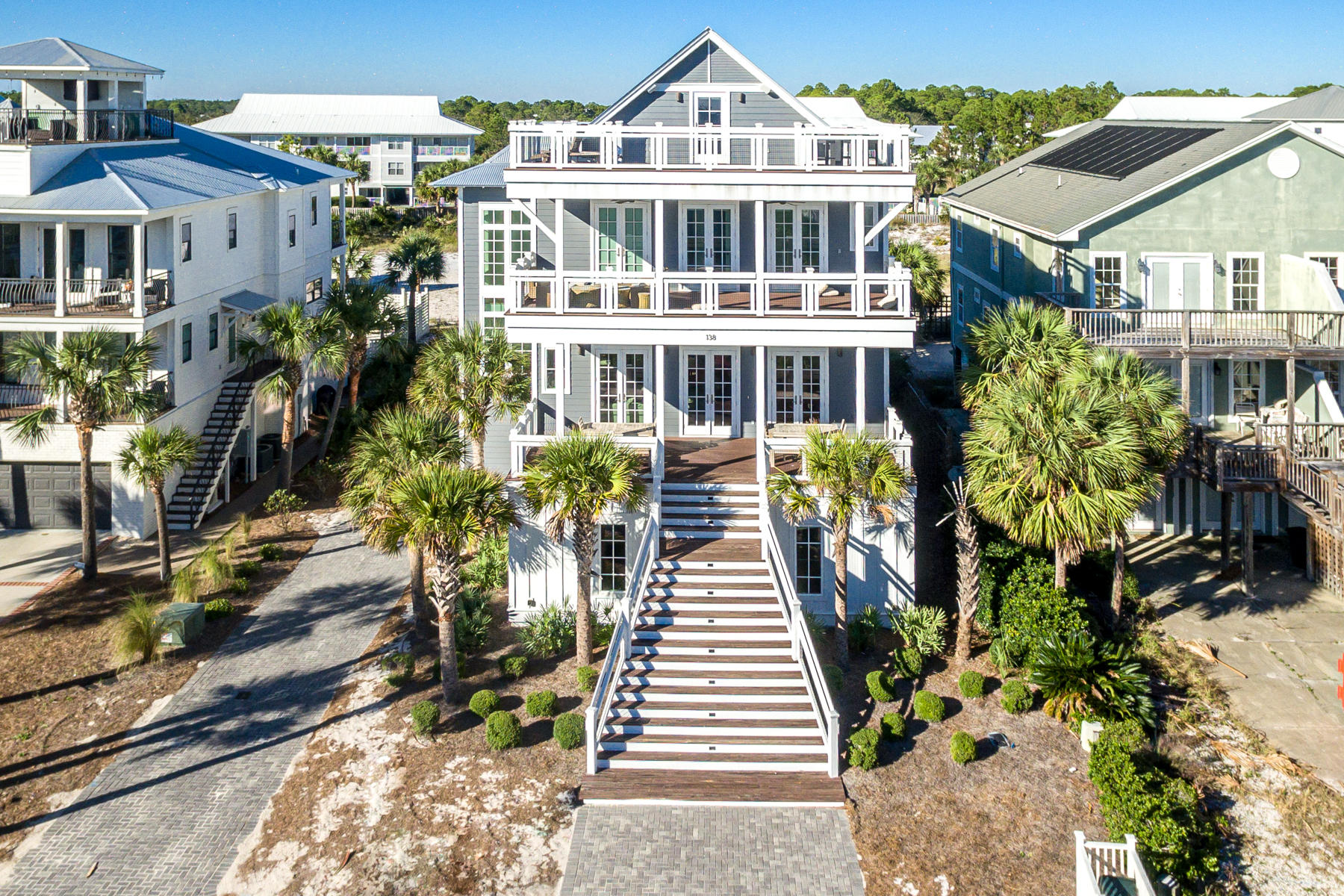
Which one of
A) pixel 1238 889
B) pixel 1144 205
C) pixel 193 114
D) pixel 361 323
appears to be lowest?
pixel 1238 889

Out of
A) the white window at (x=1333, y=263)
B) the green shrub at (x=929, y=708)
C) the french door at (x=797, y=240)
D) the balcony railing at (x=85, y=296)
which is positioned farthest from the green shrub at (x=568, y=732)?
the white window at (x=1333, y=263)

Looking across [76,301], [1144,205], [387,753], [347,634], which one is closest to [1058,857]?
[387,753]

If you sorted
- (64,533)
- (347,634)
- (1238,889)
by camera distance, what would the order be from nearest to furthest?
(1238,889)
(347,634)
(64,533)

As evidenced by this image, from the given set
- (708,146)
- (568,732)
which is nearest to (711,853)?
(568,732)

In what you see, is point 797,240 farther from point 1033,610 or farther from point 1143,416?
point 1033,610

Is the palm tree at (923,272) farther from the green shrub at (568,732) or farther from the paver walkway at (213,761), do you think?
the green shrub at (568,732)

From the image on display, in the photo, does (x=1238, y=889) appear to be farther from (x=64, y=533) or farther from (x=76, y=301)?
(x=76, y=301)

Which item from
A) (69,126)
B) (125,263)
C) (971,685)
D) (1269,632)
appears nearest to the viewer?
(971,685)

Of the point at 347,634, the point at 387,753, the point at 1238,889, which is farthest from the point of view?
the point at 347,634
